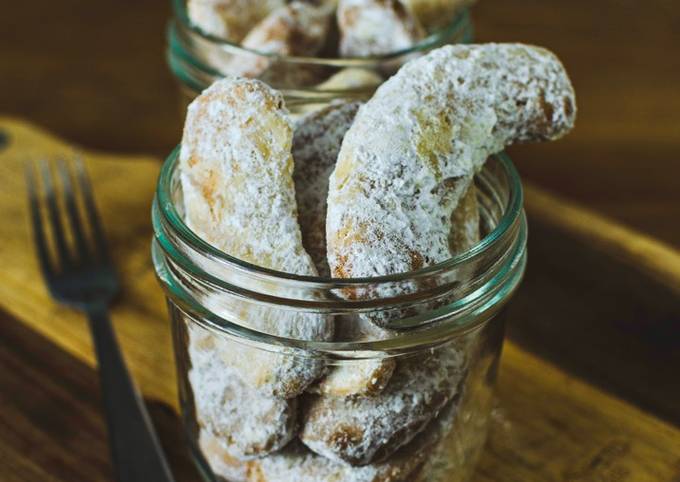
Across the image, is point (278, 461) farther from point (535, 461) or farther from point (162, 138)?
point (162, 138)

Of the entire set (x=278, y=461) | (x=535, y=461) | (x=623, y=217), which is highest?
(x=278, y=461)

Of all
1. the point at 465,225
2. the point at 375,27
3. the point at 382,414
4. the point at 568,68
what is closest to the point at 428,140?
the point at 465,225

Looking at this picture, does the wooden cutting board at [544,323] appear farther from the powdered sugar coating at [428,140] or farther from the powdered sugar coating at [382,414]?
the powdered sugar coating at [428,140]

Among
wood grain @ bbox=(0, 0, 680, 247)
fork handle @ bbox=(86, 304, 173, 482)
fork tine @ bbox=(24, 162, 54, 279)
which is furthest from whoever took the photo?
wood grain @ bbox=(0, 0, 680, 247)

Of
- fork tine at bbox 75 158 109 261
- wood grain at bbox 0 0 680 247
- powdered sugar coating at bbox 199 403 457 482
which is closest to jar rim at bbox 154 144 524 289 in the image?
powdered sugar coating at bbox 199 403 457 482

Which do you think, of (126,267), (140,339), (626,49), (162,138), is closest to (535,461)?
(140,339)

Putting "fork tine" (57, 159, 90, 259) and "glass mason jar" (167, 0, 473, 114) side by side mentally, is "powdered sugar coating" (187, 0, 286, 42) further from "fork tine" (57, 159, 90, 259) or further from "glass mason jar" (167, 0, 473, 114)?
"fork tine" (57, 159, 90, 259)

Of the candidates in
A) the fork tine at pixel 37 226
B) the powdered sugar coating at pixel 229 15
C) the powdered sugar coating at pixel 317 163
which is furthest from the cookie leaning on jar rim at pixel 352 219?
the fork tine at pixel 37 226
